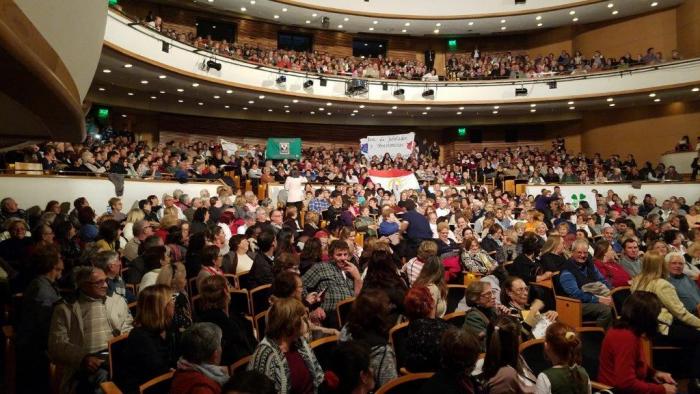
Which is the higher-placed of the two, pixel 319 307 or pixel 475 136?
pixel 475 136

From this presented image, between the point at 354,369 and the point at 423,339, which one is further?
the point at 423,339

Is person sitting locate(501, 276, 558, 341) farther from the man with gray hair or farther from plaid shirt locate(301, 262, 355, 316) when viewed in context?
the man with gray hair

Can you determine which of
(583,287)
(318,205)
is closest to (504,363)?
(583,287)

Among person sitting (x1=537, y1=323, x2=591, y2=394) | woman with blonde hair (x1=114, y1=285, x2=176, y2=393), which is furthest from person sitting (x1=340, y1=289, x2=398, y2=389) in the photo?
woman with blonde hair (x1=114, y1=285, x2=176, y2=393)

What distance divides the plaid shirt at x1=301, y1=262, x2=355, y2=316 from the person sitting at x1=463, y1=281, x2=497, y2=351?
1106 mm

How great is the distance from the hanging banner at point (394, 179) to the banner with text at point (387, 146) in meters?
2.54

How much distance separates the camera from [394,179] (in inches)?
551

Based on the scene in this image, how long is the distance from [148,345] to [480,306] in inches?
81.1

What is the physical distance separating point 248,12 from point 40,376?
16431mm

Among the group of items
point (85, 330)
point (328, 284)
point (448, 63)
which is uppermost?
point (448, 63)

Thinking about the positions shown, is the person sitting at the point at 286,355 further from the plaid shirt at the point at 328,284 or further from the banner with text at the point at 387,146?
the banner with text at the point at 387,146

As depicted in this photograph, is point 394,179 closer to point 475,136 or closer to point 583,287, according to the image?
point 475,136

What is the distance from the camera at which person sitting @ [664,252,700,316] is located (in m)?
4.20

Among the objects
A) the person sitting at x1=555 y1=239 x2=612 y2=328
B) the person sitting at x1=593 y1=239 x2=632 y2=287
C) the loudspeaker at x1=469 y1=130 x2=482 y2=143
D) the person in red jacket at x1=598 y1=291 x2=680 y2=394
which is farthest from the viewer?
the loudspeaker at x1=469 y1=130 x2=482 y2=143
